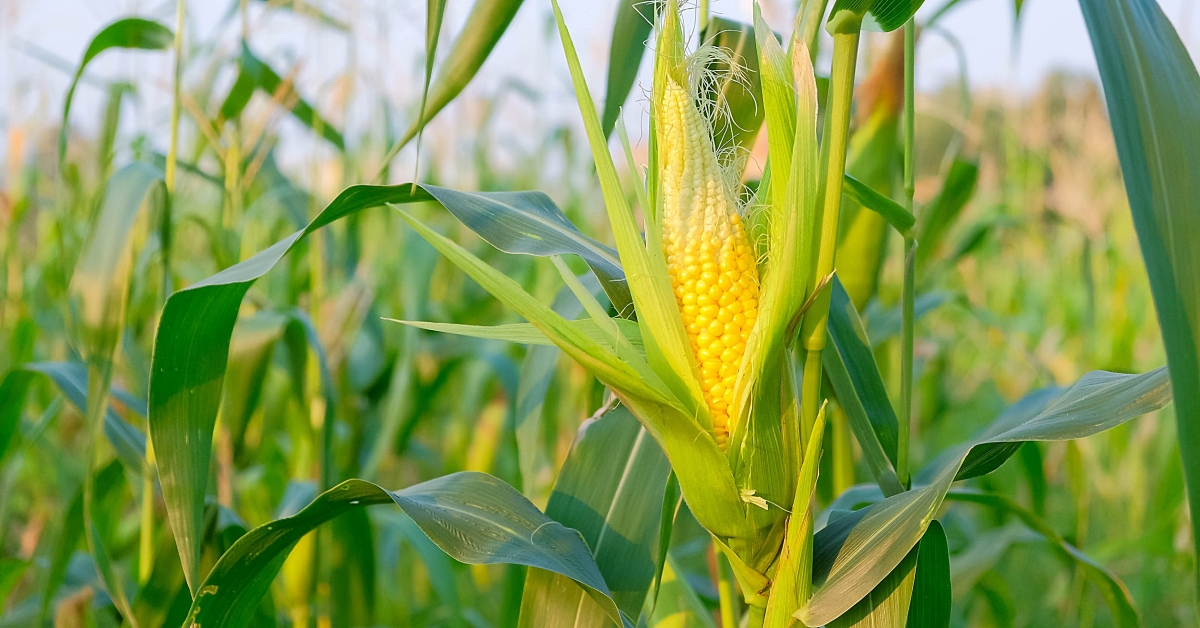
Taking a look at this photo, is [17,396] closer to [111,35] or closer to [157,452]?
[111,35]

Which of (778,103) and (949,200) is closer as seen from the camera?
(778,103)

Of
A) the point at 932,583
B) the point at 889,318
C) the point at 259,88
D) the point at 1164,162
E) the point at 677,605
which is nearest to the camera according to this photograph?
the point at 1164,162

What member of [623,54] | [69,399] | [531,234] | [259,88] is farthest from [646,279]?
[259,88]

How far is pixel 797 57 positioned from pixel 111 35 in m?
0.89

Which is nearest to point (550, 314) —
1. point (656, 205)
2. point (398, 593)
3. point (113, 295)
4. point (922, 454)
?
point (656, 205)

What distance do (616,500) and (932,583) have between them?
0.81ft

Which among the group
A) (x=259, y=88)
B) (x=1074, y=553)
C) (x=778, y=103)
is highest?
(x=259, y=88)

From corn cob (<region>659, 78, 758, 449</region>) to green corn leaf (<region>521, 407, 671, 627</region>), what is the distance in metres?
0.20

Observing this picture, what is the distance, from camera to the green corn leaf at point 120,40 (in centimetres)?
88

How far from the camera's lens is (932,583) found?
0.55 m

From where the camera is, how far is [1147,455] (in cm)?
200

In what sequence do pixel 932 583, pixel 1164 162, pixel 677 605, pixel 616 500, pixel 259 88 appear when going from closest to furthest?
pixel 1164 162 → pixel 932 583 → pixel 616 500 → pixel 677 605 → pixel 259 88

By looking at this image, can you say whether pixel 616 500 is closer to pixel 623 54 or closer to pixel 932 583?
pixel 932 583

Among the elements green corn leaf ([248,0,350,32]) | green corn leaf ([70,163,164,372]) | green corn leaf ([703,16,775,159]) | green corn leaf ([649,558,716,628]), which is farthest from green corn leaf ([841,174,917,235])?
green corn leaf ([248,0,350,32])
